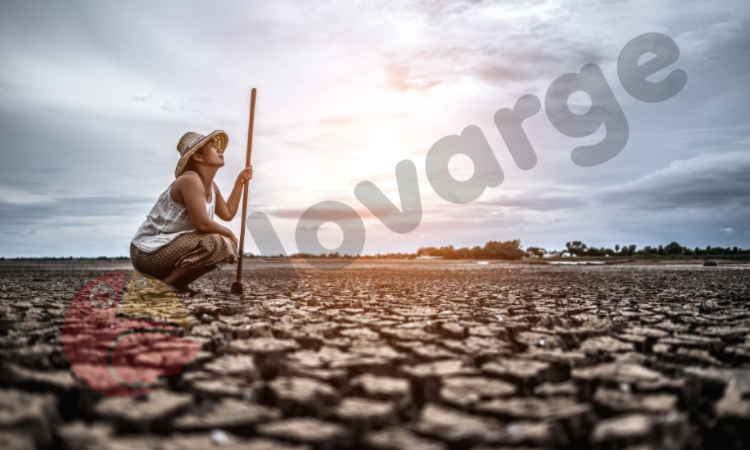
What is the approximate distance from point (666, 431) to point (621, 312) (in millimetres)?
2817

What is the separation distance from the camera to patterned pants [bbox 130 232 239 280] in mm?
4313

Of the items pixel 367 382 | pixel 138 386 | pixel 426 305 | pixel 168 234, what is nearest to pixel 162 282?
pixel 168 234

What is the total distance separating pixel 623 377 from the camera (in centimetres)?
184

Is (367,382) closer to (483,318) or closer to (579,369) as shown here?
(579,369)

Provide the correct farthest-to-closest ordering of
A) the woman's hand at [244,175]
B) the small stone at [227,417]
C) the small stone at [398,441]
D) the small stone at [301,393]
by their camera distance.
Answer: the woman's hand at [244,175], the small stone at [301,393], the small stone at [227,417], the small stone at [398,441]

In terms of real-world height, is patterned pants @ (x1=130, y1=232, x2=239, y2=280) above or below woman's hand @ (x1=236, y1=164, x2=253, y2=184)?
below

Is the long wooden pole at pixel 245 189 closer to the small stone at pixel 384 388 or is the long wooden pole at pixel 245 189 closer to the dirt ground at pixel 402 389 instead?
the dirt ground at pixel 402 389

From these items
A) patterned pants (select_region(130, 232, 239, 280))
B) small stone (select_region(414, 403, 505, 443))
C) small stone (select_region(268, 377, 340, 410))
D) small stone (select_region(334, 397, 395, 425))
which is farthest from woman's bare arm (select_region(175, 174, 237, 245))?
small stone (select_region(414, 403, 505, 443))

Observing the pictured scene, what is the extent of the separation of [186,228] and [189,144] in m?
0.84

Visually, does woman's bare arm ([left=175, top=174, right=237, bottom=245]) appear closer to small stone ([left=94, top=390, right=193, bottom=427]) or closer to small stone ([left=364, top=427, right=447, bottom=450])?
small stone ([left=94, top=390, right=193, bottom=427])

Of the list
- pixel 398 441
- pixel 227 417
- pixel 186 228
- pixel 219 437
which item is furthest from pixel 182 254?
pixel 398 441

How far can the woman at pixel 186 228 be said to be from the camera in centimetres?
428

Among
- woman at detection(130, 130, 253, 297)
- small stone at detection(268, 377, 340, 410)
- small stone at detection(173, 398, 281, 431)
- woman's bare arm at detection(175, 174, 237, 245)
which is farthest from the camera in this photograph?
woman at detection(130, 130, 253, 297)

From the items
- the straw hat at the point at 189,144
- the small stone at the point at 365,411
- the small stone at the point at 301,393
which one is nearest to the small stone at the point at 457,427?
the small stone at the point at 365,411
